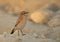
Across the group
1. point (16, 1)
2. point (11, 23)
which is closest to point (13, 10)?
point (16, 1)

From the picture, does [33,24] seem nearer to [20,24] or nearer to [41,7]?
[41,7]

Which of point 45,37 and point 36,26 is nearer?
point 45,37

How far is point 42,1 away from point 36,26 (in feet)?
4.10

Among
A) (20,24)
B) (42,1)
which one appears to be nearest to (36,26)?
(42,1)

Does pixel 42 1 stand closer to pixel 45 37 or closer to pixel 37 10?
pixel 37 10

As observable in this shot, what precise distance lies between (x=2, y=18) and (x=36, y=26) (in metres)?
0.79

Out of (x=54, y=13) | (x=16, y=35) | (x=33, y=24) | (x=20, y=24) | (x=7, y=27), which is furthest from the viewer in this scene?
(x=54, y=13)

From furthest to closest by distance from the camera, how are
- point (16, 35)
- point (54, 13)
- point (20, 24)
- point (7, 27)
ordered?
point (54, 13)
point (7, 27)
point (20, 24)
point (16, 35)

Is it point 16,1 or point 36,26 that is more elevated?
point 16,1

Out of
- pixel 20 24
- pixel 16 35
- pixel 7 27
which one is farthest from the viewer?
pixel 7 27

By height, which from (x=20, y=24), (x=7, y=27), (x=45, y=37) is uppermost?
(x=7, y=27)

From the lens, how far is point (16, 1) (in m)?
8.49

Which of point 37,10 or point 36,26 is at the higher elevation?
point 37,10

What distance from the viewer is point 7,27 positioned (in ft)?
22.8
